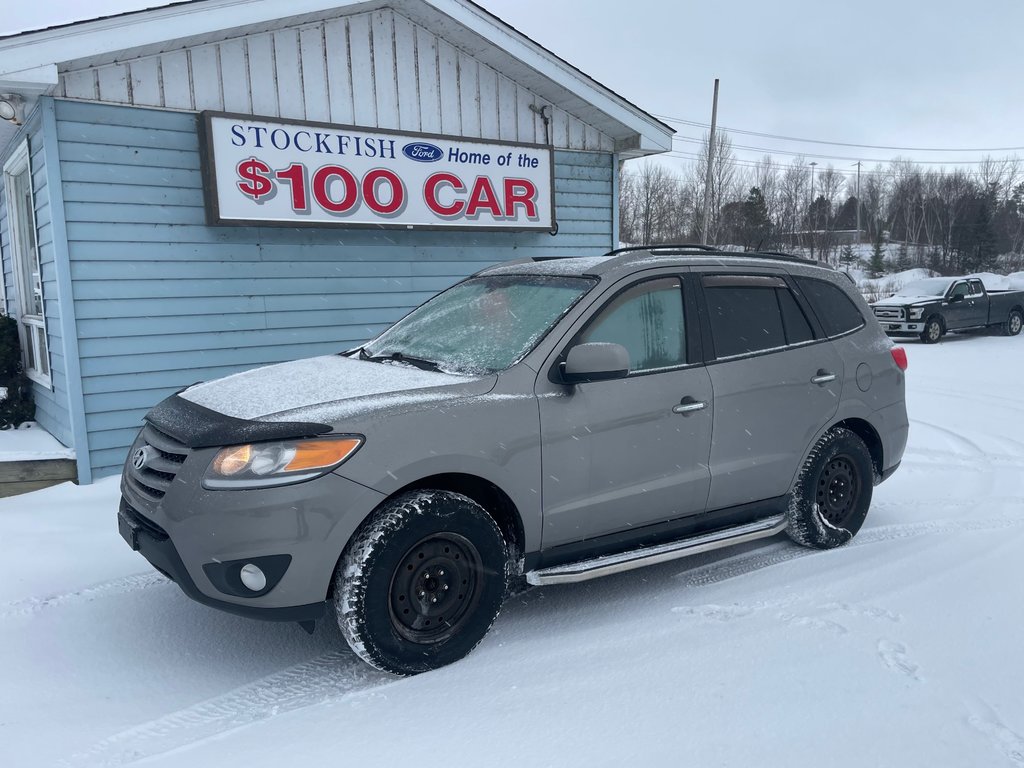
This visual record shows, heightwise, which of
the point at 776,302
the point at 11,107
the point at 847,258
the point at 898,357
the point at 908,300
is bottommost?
the point at 908,300

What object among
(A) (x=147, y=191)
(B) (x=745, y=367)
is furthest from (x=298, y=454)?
(A) (x=147, y=191)

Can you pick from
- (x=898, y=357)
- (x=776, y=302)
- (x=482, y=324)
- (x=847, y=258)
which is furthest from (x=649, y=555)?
(x=847, y=258)

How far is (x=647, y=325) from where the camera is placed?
4.06 m

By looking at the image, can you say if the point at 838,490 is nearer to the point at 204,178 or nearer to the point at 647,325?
the point at 647,325

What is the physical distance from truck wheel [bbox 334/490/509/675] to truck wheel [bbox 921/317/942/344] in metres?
17.2

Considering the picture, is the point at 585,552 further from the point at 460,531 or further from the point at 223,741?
the point at 223,741

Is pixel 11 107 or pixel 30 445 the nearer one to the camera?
pixel 11 107

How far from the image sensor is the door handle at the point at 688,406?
3.96 meters

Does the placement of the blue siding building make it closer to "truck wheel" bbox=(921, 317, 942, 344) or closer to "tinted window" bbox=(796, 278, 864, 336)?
"tinted window" bbox=(796, 278, 864, 336)

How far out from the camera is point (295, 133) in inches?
285

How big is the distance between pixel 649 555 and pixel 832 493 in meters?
1.64

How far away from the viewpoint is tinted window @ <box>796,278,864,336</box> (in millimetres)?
4801

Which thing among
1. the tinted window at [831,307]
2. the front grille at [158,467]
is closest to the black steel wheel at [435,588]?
the front grille at [158,467]

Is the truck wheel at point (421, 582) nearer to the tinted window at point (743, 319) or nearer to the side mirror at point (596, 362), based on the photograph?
the side mirror at point (596, 362)
